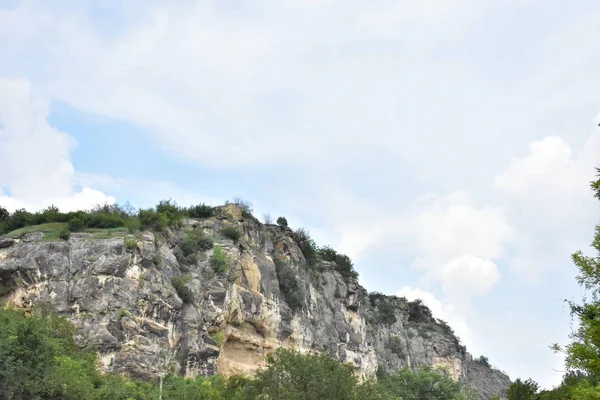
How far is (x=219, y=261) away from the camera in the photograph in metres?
49.1

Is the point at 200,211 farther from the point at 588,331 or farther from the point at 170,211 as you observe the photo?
the point at 588,331

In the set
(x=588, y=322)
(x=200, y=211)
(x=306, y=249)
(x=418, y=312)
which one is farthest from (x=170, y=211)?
(x=418, y=312)

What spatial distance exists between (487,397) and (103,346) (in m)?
96.7

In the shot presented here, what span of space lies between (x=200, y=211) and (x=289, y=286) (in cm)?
1177

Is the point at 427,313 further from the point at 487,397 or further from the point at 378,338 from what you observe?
the point at 378,338

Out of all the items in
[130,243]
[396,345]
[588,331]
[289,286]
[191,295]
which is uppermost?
[396,345]

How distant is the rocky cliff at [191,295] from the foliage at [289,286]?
0.35 feet

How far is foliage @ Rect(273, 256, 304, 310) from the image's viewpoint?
58456 mm

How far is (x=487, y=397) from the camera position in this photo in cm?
11381

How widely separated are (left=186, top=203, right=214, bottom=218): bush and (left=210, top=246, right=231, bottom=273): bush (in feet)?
29.2

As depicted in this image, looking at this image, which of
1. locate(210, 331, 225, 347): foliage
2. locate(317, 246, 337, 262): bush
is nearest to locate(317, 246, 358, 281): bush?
locate(317, 246, 337, 262): bush

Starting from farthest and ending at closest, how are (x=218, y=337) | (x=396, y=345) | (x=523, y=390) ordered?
(x=396, y=345) → (x=218, y=337) → (x=523, y=390)

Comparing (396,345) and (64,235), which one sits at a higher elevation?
(396,345)

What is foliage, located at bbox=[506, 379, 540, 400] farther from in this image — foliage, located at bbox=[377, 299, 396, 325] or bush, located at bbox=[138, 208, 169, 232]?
foliage, located at bbox=[377, 299, 396, 325]
